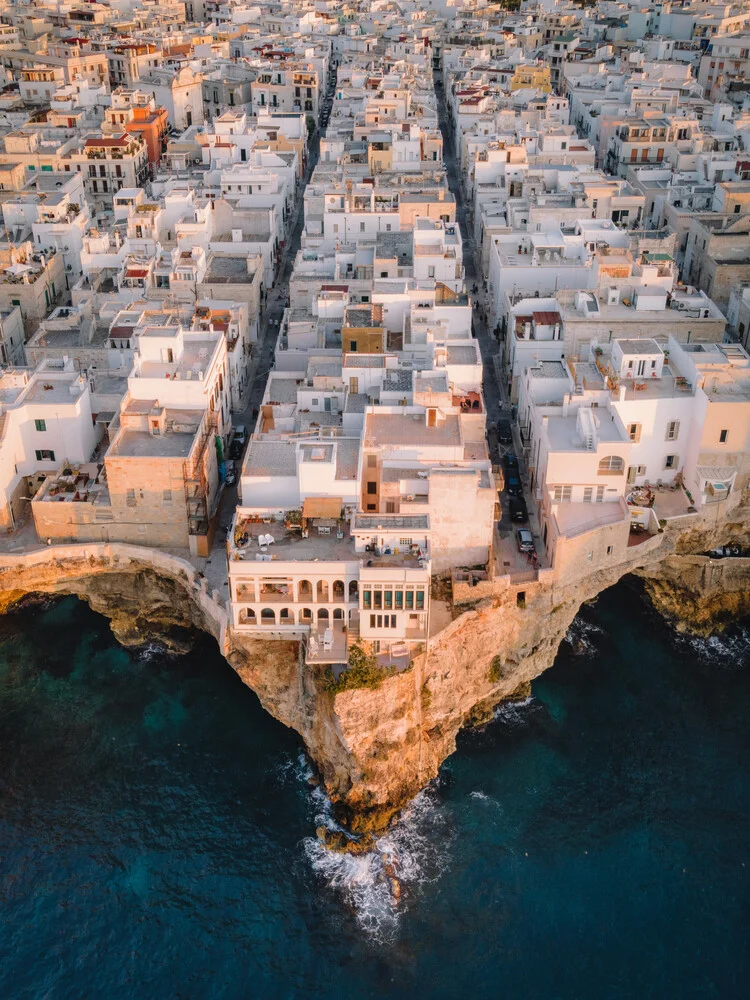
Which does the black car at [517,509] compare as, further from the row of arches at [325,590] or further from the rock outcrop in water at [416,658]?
the row of arches at [325,590]

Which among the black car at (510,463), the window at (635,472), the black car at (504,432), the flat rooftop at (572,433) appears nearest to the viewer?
the flat rooftop at (572,433)

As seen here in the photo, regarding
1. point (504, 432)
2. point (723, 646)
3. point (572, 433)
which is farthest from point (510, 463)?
point (723, 646)

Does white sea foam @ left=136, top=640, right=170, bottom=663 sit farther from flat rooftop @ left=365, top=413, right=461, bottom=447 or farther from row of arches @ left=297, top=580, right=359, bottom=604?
flat rooftop @ left=365, top=413, right=461, bottom=447

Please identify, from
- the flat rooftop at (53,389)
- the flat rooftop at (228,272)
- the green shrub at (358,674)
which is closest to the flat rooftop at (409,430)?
the green shrub at (358,674)

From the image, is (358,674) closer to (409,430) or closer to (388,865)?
(388,865)

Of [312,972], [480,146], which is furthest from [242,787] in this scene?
[480,146]
